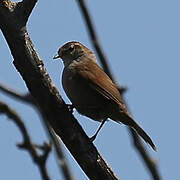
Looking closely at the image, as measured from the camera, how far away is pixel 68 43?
704cm

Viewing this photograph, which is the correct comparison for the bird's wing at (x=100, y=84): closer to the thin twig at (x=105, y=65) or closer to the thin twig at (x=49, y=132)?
the thin twig at (x=105, y=65)

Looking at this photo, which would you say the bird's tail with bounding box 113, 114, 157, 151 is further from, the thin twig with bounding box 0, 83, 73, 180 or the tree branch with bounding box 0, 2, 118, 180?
the thin twig with bounding box 0, 83, 73, 180

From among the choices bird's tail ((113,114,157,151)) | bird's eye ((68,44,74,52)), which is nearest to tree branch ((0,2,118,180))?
bird's tail ((113,114,157,151))

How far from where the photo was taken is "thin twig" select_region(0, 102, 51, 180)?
2.38 meters

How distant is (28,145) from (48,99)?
1.55 m

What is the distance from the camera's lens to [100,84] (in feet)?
19.2

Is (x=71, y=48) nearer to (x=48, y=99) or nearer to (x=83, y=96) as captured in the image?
(x=83, y=96)

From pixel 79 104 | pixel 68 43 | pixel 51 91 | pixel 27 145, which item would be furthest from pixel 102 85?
pixel 27 145

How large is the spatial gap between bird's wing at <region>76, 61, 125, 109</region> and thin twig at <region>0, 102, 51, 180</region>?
2968 millimetres

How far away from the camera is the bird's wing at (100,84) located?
5766 mm

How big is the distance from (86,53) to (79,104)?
1237 mm

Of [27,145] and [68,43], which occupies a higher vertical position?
[27,145]

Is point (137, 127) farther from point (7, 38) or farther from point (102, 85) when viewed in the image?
point (7, 38)

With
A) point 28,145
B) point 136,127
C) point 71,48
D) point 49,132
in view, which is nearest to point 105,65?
point 49,132
